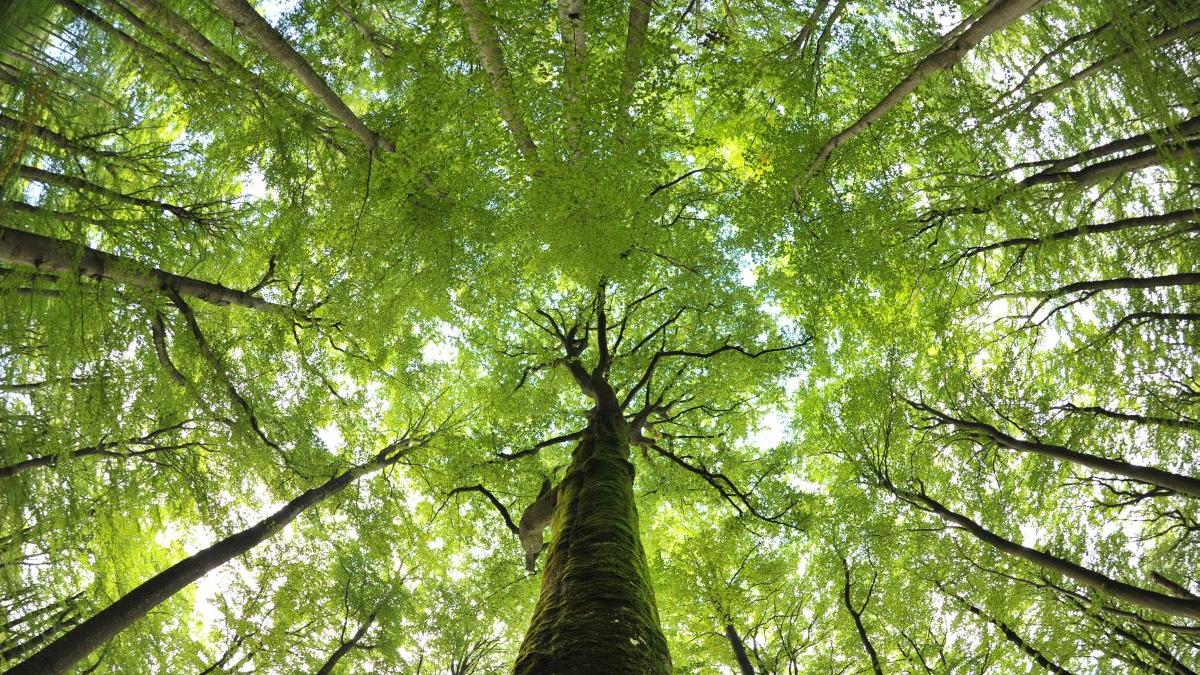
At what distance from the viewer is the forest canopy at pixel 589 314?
3268 mm

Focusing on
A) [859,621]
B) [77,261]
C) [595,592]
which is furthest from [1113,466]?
[77,261]

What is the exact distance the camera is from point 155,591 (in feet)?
15.4

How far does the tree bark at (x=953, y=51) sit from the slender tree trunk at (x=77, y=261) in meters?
4.52

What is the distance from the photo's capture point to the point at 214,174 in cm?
520

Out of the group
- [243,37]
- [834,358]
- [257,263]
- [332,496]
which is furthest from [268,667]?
[834,358]

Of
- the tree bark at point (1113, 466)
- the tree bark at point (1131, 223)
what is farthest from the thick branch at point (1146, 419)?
the tree bark at point (1131, 223)

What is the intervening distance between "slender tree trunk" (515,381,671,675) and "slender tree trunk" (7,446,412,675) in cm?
295

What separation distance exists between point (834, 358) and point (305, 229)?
7.82 meters

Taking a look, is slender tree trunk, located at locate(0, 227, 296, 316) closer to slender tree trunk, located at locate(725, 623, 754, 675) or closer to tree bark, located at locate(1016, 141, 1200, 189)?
tree bark, located at locate(1016, 141, 1200, 189)

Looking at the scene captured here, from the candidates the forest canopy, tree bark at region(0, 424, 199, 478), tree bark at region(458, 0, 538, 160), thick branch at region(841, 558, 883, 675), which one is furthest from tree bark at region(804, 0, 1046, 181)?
tree bark at region(0, 424, 199, 478)

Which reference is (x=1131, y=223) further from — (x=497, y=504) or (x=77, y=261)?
(x=497, y=504)

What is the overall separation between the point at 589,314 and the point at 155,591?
5.49 metres

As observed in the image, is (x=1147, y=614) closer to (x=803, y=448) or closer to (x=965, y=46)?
(x=803, y=448)

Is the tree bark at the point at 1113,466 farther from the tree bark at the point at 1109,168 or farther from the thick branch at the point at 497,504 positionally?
the thick branch at the point at 497,504
